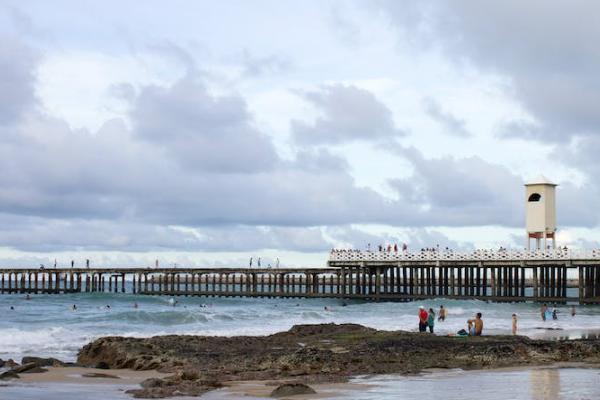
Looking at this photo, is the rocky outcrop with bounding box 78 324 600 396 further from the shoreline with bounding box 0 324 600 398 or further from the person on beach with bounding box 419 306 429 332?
the person on beach with bounding box 419 306 429 332

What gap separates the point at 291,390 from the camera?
20.2 metres

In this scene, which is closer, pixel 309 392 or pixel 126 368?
pixel 309 392

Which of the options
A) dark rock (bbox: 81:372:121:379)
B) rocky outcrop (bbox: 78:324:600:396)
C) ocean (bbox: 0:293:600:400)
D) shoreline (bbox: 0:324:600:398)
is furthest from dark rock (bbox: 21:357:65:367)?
ocean (bbox: 0:293:600:400)

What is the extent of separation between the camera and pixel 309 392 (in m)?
20.4

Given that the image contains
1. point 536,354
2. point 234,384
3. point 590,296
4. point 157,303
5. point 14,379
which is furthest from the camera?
point 157,303

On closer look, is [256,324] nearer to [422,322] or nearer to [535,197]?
[422,322]

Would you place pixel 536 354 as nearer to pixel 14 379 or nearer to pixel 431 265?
pixel 14 379

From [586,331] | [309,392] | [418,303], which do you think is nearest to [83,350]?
[309,392]

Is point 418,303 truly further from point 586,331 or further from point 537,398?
point 537,398

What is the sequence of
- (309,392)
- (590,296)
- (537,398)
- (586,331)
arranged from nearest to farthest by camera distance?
(537,398) < (309,392) < (586,331) < (590,296)

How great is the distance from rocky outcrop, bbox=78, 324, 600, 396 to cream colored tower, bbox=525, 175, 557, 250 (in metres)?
41.9

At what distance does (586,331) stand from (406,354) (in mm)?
17286

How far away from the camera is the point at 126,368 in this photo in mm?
27703

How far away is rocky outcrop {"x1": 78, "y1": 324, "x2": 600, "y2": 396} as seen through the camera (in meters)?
24.6
